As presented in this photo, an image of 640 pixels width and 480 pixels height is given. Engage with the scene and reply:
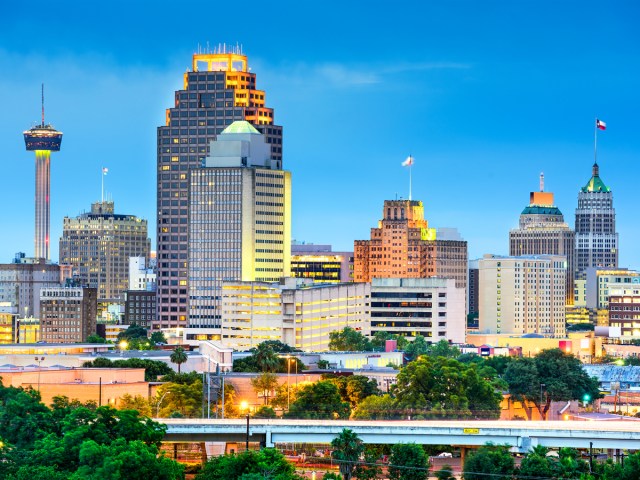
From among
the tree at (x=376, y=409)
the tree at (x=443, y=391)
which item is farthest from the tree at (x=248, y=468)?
the tree at (x=443, y=391)

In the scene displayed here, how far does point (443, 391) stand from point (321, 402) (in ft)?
47.0

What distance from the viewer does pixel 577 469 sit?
14225 cm

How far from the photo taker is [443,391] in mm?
195750

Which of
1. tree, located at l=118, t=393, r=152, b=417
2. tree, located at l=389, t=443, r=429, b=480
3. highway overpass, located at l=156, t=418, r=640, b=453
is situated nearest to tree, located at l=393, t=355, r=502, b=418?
tree, located at l=118, t=393, r=152, b=417

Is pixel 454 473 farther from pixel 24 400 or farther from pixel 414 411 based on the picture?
pixel 24 400

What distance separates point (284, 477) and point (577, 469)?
82.6 ft

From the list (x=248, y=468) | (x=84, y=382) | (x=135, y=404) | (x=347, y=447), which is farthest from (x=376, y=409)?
(x=248, y=468)

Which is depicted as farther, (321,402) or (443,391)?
(443,391)

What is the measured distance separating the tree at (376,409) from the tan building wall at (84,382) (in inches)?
920

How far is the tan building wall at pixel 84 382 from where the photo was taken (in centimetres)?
18012

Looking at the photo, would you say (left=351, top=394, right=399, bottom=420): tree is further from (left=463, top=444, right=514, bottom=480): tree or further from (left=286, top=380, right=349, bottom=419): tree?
(left=463, top=444, right=514, bottom=480): tree

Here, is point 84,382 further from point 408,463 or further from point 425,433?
point 425,433

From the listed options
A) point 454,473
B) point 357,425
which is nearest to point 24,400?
point 357,425

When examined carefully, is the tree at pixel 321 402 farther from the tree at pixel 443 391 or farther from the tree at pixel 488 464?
the tree at pixel 488 464
